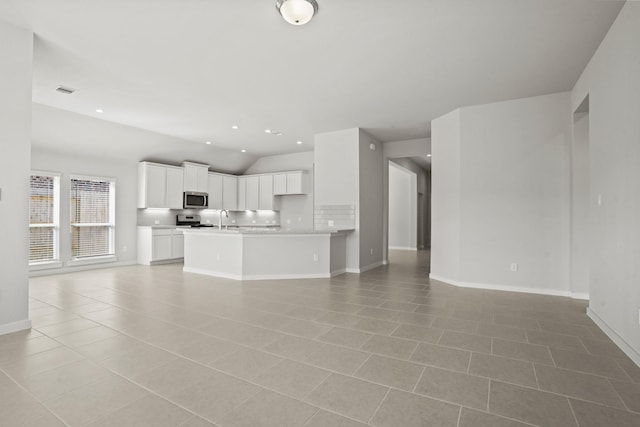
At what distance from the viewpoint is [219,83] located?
437 cm

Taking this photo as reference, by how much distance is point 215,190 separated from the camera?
9.16 meters

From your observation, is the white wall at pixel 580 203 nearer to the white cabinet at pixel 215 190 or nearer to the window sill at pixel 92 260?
the white cabinet at pixel 215 190

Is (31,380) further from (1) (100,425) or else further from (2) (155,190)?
(2) (155,190)

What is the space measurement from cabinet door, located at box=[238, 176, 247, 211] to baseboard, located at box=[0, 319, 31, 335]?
6.67 metres

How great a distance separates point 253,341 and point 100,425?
131cm

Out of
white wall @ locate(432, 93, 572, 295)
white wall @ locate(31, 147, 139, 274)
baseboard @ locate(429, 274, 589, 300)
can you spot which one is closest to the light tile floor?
baseboard @ locate(429, 274, 589, 300)

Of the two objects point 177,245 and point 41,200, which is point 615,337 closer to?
point 177,245

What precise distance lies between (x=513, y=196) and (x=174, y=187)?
290 inches

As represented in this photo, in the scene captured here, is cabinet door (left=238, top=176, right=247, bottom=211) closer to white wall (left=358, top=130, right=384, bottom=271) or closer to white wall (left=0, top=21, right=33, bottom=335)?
white wall (left=358, top=130, right=384, bottom=271)

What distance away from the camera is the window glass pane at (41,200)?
6150mm

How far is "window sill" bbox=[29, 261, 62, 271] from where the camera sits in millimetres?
5986

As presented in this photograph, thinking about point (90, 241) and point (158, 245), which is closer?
point (90, 241)

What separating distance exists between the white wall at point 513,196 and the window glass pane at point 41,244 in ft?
24.8

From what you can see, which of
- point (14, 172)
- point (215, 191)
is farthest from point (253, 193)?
point (14, 172)
